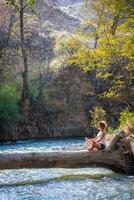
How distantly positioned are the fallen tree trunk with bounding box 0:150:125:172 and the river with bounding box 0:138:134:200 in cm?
57

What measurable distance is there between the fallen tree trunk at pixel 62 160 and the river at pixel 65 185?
573mm

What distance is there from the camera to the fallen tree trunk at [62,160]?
1719cm

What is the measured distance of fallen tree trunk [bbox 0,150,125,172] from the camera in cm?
1719

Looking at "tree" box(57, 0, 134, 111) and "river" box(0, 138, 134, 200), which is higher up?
"tree" box(57, 0, 134, 111)

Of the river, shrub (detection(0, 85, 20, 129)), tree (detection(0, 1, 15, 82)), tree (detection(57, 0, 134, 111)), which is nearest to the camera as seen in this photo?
the river

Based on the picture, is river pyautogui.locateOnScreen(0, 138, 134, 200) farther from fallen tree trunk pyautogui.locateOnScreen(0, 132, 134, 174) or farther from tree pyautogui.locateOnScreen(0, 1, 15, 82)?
tree pyautogui.locateOnScreen(0, 1, 15, 82)

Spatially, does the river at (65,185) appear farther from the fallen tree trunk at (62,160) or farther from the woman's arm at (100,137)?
the woman's arm at (100,137)

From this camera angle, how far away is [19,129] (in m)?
39.2

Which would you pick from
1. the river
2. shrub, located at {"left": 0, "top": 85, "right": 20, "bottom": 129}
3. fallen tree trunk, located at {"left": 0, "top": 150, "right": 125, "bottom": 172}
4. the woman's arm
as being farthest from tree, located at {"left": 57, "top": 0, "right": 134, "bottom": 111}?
shrub, located at {"left": 0, "top": 85, "right": 20, "bottom": 129}

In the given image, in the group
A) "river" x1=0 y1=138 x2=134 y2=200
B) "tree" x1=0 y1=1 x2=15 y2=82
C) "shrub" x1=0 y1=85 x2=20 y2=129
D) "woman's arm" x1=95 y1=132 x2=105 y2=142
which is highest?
"tree" x1=0 y1=1 x2=15 y2=82

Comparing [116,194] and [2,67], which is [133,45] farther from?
[2,67]

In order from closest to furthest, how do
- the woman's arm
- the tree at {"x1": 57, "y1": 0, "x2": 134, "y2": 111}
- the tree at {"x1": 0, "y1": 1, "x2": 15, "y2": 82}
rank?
the woman's arm < the tree at {"x1": 57, "y1": 0, "x2": 134, "y2": 111} < the tree at {"x1": 0, "y1": 1, "x2": 15, "y2": 82}

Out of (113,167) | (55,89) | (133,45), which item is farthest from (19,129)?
(113,167)

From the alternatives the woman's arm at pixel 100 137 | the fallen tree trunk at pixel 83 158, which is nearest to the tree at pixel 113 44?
the woman's arm at pixel 100 137
